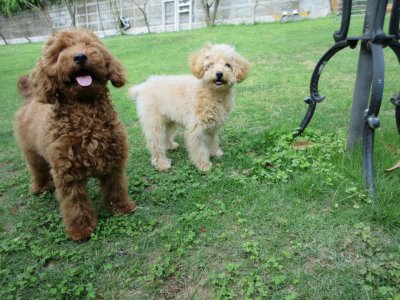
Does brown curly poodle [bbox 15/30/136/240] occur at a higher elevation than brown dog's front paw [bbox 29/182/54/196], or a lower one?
higher

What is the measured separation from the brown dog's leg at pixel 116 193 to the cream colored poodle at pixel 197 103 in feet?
2.97

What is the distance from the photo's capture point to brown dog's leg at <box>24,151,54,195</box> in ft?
11.1

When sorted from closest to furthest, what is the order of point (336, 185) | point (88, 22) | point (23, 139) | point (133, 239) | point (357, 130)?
1. point (133, 239)
2. point (336, 185)
3. point (357, 130)
4. point (23, 139)
5. point (88, 22)

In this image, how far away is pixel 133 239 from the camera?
2.66m

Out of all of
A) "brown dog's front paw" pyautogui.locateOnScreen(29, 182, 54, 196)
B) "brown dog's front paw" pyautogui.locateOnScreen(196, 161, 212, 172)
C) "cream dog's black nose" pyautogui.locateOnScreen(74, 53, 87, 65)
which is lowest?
"brown dog's front paw" pyautogui.locateOnScreen(29, 182, 54, 196)

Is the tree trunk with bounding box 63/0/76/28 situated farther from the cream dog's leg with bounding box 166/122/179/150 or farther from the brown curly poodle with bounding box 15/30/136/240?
the brown curly poodle with bounding box 15/30/136/240

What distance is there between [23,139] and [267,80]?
536cm

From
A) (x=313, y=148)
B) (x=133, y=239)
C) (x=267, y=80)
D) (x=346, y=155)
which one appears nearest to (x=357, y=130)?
(x=346, y=155)

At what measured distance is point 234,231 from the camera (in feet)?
8.57

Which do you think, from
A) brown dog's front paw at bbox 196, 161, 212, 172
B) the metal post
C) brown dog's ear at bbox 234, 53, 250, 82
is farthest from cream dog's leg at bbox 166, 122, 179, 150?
the metal post

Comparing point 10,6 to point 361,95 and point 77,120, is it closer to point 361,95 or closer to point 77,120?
point 77,120

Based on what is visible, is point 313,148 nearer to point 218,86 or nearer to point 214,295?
point 218,86

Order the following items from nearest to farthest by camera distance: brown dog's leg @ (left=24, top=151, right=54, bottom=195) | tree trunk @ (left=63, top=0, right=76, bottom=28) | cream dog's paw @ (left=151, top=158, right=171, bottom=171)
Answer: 1. brown dog's leg @ (left=24, top=151, right=54, bottom=195)
2. cream dog's paw @ (left=151, top=158, right=171, bottom=171)
3. tree trunk @ (left=63, top=0, right=76, bottom=28)

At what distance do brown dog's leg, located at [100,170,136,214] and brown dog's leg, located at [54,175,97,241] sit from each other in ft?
0.85
